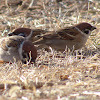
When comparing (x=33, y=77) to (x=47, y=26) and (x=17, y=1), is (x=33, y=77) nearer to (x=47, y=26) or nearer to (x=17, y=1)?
(x=47, y=26)

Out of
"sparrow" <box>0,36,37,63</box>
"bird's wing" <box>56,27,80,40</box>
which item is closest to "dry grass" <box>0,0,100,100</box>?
"sparrow" <box>0,36,37,63</box>

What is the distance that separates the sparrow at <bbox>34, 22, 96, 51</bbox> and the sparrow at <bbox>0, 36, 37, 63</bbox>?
1.01m

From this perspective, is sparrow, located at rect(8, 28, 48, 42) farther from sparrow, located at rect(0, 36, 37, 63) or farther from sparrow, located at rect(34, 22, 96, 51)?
sparrow, located at rect(0, 36, 37, 63)

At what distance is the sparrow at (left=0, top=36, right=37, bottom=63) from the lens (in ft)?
13.0

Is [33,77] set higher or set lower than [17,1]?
lower

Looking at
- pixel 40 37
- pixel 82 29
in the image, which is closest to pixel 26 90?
pixel 40 37

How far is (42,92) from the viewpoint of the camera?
8.61 ft

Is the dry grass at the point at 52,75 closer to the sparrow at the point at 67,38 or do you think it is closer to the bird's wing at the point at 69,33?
the sparrow at the point at 67,38

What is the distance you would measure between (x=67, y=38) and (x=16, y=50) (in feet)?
4.93

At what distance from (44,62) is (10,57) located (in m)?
0.59

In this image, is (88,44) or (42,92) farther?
(88,44)

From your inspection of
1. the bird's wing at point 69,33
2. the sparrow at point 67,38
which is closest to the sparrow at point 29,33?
the sparrow at point 67,38

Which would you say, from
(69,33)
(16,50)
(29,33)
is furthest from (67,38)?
(16,50)

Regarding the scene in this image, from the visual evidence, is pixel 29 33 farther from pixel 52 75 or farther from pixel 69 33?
pixel 52 75
